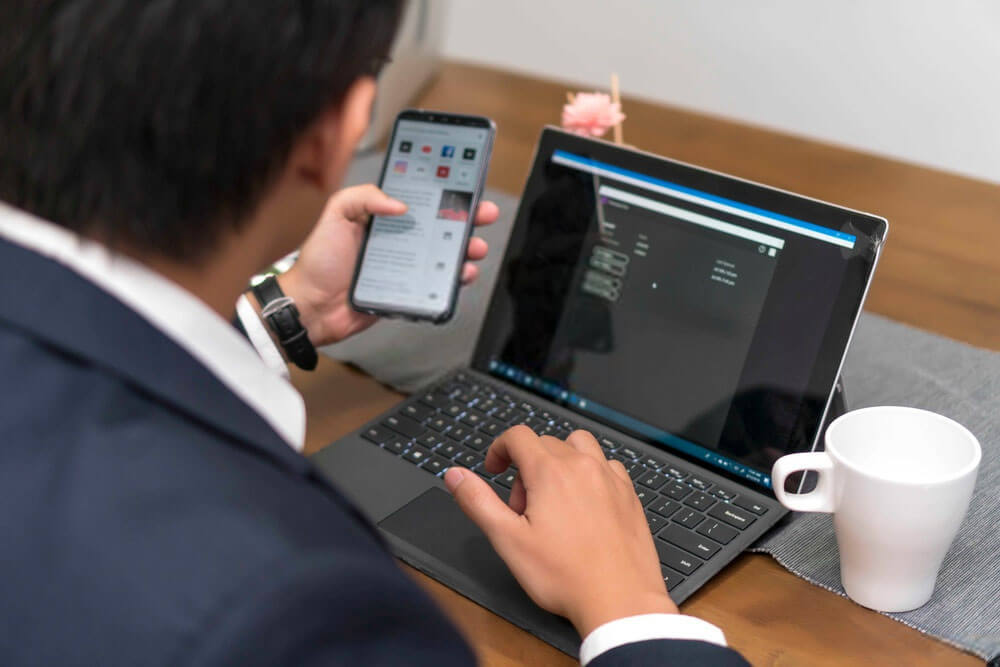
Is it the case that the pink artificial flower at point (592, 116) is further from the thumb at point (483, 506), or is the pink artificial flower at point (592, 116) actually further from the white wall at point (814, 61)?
the white wall at point (814, 61)

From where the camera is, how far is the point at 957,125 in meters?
1.96

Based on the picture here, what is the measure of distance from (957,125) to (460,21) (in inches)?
41.7

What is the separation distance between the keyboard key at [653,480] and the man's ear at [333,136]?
1.16 ft

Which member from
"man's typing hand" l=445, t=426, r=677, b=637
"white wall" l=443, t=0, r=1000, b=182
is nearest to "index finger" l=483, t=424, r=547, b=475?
"man's typing hand" l=445, t=426, r=677, b=637

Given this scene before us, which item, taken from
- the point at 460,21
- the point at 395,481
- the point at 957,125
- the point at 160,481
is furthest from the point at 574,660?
the point at 460,21

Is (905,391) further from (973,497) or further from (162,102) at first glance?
(162,102)

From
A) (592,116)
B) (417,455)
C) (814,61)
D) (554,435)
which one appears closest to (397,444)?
(417,455)

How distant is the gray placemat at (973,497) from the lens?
694mm

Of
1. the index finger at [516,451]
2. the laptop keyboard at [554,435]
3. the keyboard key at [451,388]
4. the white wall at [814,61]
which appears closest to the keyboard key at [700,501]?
the laptop keyboard at [554,435]

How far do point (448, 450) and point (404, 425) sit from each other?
0.05 metres

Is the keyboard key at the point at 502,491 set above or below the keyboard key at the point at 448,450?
above

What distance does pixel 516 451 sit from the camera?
73 cm

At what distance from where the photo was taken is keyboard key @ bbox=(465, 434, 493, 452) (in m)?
0.84

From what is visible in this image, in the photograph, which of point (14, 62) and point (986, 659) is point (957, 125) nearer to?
point (986, 659)
